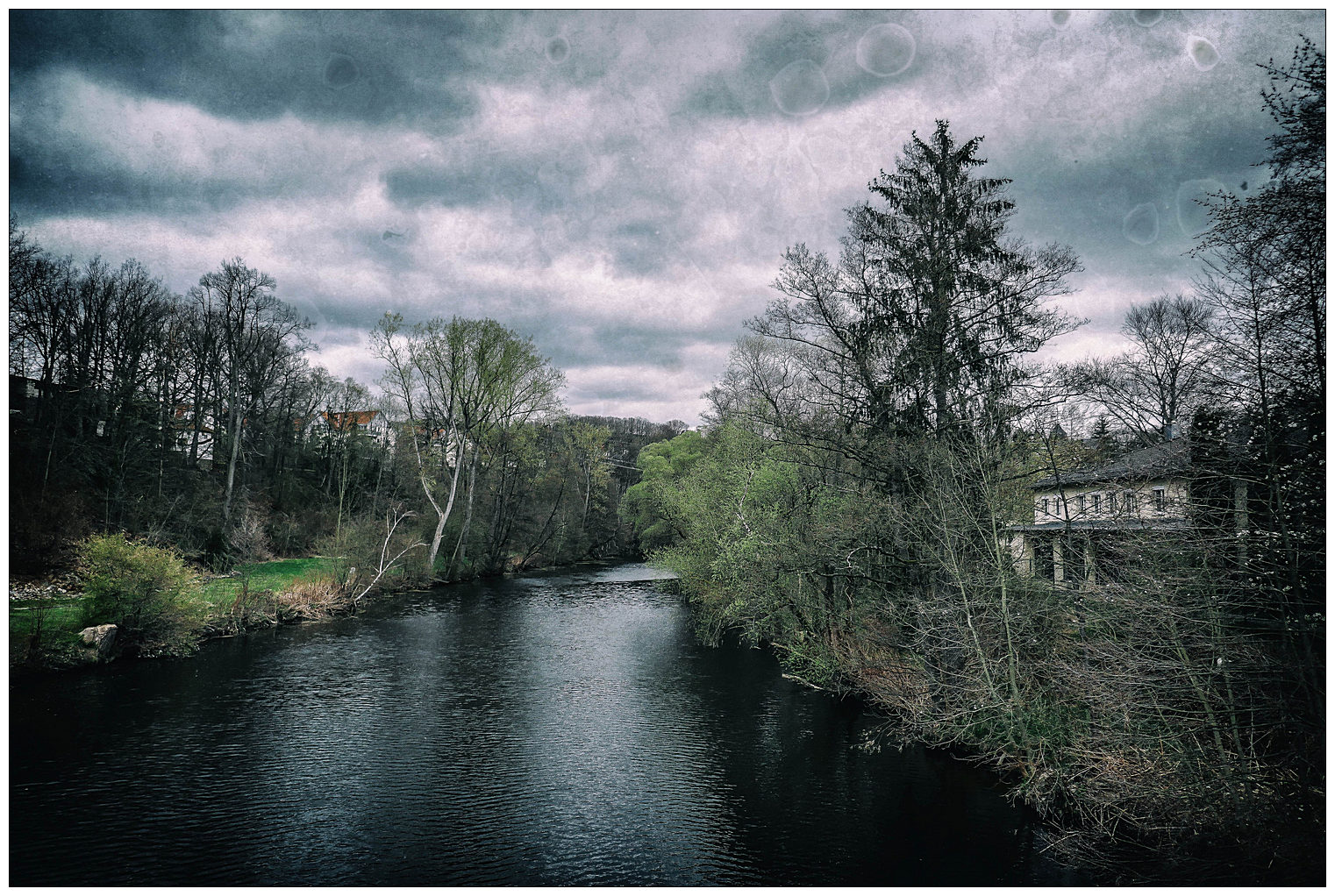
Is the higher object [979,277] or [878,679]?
[979,277]

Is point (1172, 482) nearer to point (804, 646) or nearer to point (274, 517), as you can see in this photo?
point (804, 646)

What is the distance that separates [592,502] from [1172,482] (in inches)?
1516

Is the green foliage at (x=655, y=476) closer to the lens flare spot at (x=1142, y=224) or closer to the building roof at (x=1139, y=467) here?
the building roof at (x=1139, y=467)

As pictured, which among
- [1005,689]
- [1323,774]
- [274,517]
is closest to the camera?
[1323,774]

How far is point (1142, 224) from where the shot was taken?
8250 mm

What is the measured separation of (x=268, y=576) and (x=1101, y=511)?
25.1 m

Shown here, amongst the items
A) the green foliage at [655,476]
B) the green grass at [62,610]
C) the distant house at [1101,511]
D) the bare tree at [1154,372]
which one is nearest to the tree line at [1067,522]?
the bare tree at [1154,372]

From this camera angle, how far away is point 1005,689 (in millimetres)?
9164

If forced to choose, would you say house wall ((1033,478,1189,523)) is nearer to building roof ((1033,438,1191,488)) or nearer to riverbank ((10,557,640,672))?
building roof ((1033,438,1191,488))

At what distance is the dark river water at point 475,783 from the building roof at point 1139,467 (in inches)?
164

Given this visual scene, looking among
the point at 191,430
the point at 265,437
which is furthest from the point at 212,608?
the point at 265,437

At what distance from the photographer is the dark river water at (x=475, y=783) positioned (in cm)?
675

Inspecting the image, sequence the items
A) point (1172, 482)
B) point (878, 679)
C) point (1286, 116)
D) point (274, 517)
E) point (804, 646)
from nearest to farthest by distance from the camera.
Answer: point (1286, 116) → point (1172, 482) → point (878, 679) → point (804, 646) → point (274, 517)

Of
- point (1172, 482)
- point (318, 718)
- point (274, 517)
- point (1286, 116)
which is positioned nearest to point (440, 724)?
point (318, 718)
